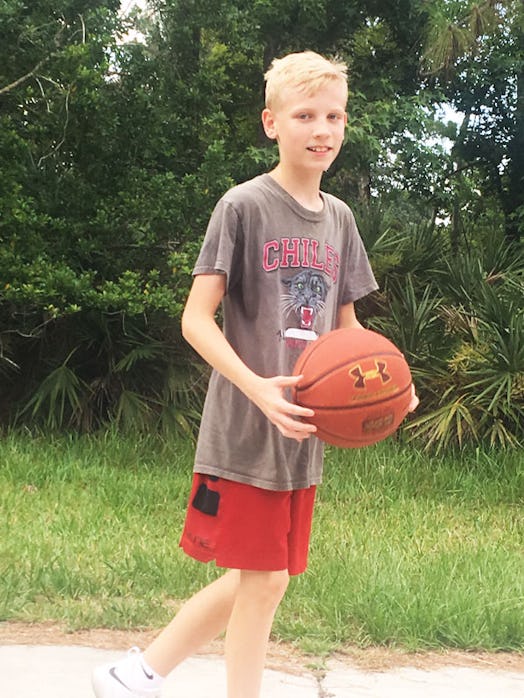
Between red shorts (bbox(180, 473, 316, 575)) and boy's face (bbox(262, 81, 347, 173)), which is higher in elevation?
boy's face (bbox(262, 81, 347, 173))

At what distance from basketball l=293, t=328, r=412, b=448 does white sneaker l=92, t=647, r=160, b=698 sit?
961 millimetres

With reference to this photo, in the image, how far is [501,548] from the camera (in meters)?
5.64

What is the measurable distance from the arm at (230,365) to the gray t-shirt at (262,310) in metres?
0.06

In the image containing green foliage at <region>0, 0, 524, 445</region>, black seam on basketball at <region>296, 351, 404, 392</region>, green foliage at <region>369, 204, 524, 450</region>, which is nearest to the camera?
black seam on basketball at <region>296, 351, 404, 392</region>

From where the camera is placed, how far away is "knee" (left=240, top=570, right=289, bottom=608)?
266cm

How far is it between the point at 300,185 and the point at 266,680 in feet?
5.76

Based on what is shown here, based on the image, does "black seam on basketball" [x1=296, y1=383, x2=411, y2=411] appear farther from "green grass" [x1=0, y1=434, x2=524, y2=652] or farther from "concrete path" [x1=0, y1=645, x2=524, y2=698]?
"green grass" [x1=0, y1=434, x2=524, y2=652]

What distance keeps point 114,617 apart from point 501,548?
263 cm

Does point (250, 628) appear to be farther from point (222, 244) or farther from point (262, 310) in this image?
point (222, 244)

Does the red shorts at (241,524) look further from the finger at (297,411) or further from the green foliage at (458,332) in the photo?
the green foliage at (458,332)

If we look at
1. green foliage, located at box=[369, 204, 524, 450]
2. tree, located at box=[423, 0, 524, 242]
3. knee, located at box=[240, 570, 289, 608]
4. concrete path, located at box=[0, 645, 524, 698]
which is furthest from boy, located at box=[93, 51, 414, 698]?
tree, located at box=[423, 0, 524, 242]

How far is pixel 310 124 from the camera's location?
269cm

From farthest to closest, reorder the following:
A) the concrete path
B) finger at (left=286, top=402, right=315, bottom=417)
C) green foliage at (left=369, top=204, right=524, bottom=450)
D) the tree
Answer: the tree → green foliage at (left=369, top=204, right=524, bottom=450) → the concrete path → finger at (left=286, top=402, right=315, bottom=417)

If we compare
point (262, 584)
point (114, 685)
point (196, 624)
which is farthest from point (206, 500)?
point (114, 685)
